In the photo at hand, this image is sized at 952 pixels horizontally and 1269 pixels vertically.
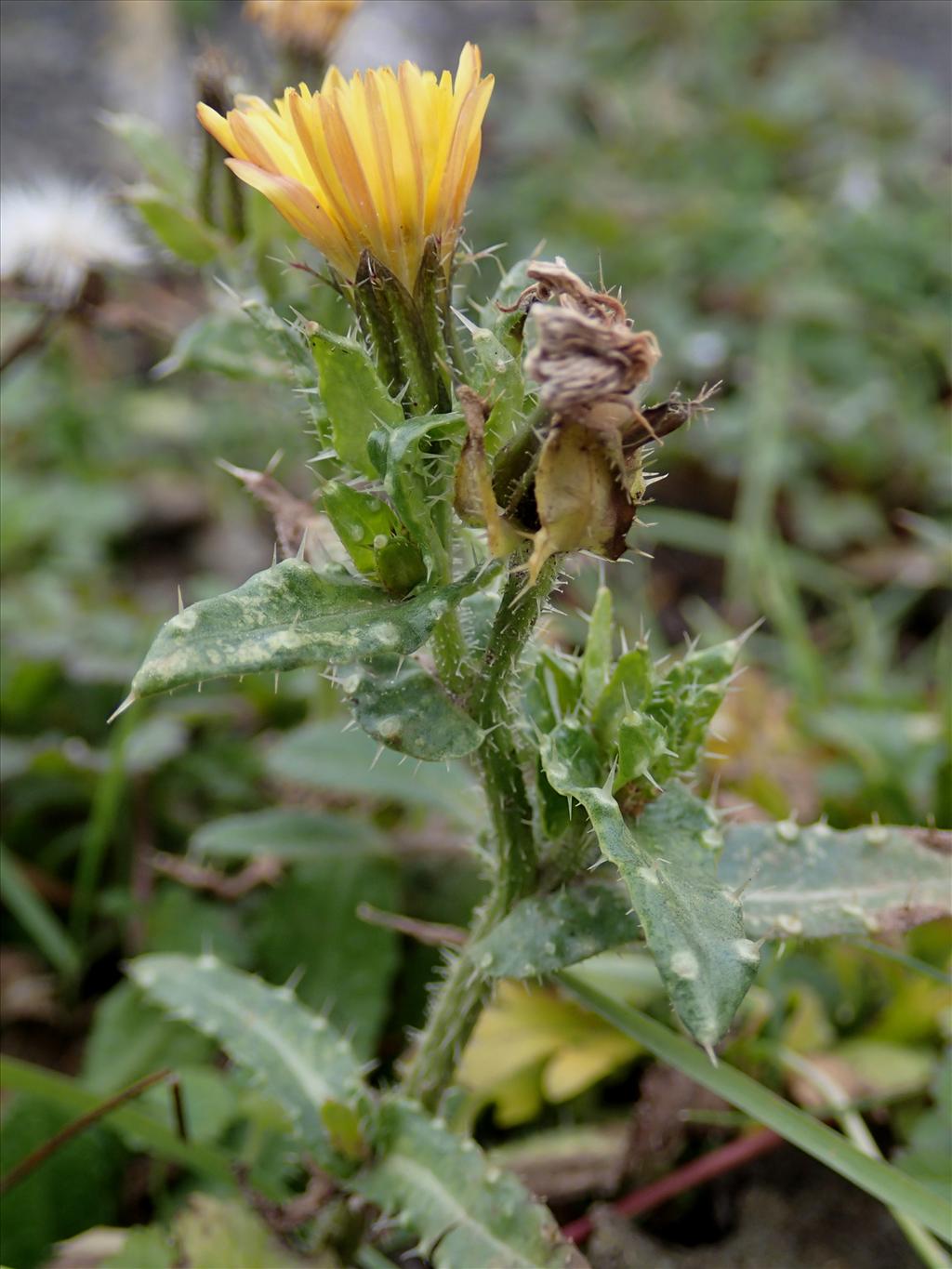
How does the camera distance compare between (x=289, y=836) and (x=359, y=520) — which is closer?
(x=359, y=520)

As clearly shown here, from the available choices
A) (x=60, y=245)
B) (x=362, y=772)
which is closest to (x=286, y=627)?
(x=362, y=772)

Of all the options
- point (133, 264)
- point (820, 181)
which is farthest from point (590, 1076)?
point (820, 181)

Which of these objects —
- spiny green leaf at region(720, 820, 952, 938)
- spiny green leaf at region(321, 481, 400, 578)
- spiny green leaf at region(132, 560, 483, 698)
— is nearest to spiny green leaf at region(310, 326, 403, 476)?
spiny green leaf at region(321, 481, 400, 578)

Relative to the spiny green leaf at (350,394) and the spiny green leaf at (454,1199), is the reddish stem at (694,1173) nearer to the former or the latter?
the spiny green leaf at (454,1199)

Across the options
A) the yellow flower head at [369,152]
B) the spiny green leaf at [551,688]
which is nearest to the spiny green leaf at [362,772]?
the spiny green leaf at [551,688]

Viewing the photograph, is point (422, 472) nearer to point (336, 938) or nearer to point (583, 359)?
point (583, 359)

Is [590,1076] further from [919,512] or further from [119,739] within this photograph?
[919,512]
